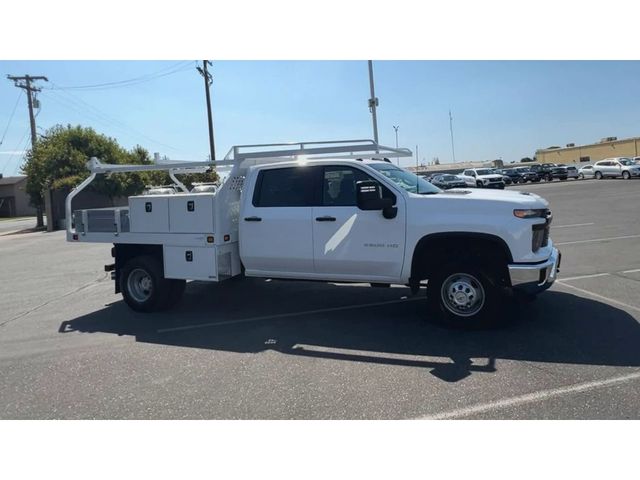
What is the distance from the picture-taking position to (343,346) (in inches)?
214

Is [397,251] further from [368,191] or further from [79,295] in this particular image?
[79,295]

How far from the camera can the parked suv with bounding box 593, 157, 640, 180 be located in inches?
1554

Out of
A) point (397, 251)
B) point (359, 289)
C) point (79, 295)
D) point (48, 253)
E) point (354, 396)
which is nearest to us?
point (354, 396)

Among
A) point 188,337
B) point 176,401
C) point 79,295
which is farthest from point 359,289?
point 79,295

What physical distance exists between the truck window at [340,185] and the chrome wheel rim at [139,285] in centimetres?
304

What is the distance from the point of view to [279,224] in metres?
6.32

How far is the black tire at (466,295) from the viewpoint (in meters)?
5.55

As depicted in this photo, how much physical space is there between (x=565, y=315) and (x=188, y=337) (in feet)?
15.3

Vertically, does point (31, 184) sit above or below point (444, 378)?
above

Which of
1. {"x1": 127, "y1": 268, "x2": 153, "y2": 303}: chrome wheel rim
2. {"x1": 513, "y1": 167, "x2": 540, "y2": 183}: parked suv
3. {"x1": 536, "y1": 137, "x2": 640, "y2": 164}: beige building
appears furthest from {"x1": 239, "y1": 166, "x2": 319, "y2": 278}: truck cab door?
{"x1": 536, "y1": 137, "x2": 640, "y2": 164}: beige building

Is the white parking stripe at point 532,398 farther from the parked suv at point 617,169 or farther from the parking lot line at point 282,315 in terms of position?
the parked suv at point 617,169

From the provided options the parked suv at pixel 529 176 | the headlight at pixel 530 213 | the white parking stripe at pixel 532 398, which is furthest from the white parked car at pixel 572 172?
the white parking stripe at pixel 532 398

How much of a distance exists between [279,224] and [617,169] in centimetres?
4366

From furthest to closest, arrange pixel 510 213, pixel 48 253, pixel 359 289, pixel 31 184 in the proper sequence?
pixel 31 184, pixel 48 253, pixel 359 289, pixel 510 213
